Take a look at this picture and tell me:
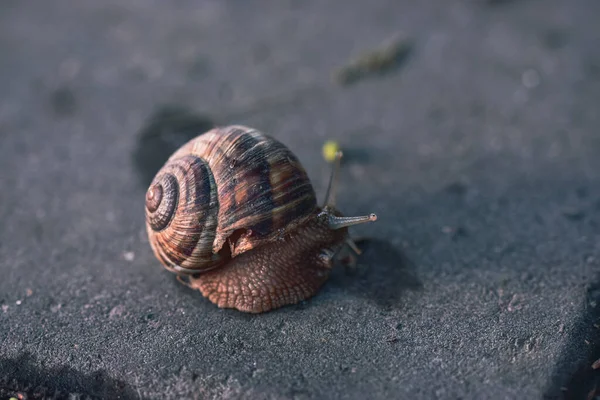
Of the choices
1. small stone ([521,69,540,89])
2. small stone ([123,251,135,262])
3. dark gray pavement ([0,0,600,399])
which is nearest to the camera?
dark gray pavement ([0,0,600,399])

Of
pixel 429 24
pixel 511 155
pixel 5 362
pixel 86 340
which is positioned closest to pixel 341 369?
pixel 86 340

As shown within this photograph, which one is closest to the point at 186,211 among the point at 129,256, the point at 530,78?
the point at 129,256

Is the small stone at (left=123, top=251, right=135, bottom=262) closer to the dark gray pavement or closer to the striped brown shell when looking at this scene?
the dark gray pavement

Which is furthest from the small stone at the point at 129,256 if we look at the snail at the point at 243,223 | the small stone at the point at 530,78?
the small stone at the point at 530,78

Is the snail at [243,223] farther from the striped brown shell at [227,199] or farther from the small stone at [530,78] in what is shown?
the small stone at [530,78]

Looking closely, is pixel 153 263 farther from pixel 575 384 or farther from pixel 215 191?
pixel 575 384

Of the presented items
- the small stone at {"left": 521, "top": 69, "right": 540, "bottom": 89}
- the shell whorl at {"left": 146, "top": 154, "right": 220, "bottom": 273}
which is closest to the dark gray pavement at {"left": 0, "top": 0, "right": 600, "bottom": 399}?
the small stone at {"left": 521, "top": 69, "right": 540, "bottom": 89}
